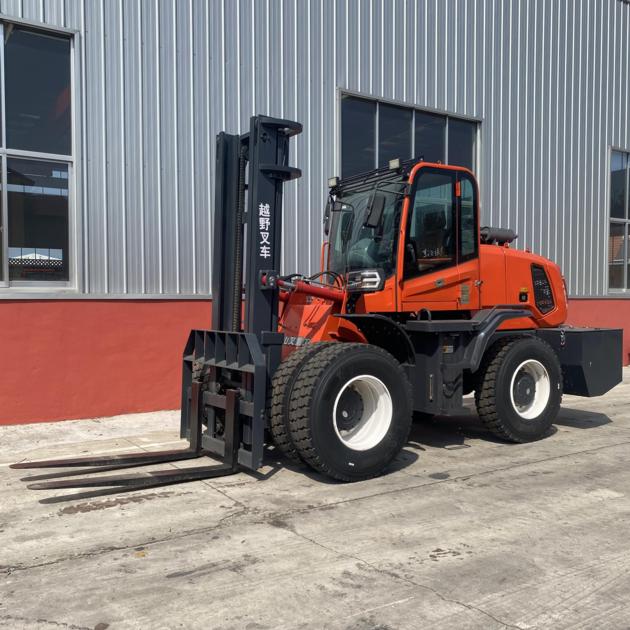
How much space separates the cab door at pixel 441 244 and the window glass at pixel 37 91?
16.8 ft

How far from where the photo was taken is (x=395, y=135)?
1225 cm

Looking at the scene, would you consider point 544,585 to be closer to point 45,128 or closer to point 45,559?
point 45,559

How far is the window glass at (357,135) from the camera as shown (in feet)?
37.9

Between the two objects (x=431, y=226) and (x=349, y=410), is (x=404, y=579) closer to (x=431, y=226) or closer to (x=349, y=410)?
(x=349, y=410)

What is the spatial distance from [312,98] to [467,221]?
4815 mm

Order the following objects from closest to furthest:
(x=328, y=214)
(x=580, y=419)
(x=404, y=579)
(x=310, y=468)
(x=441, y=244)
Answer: (x=404, y=579)
(x=310, y=468)
(x=441, y=244)
(x=328, y=214)
(x=580, y=419)

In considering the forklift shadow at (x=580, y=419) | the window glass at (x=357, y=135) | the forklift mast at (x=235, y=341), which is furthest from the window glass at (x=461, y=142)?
the forklift mast at (x=235, y=341)

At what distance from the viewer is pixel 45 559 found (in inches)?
166

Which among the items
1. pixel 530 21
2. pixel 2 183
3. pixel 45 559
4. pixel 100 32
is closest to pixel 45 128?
pixel 2 183

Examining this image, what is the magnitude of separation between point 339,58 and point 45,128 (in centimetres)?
513

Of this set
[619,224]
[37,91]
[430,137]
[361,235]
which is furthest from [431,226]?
[619,224]

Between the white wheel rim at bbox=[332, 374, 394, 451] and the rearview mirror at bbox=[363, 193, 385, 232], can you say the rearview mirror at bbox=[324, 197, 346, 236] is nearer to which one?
the rearview mirror at bbox=[363, 193, 385, 232]

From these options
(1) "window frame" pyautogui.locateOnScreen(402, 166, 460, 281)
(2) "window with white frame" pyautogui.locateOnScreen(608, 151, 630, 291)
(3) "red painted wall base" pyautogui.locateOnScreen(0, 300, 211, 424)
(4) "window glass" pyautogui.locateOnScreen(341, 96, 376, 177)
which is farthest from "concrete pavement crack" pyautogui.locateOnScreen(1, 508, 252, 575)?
(2) "window with white frame" pyautogui.locateOnScreen(608, 151, 630, 291)

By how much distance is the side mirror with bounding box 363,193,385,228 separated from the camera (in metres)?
6.29
